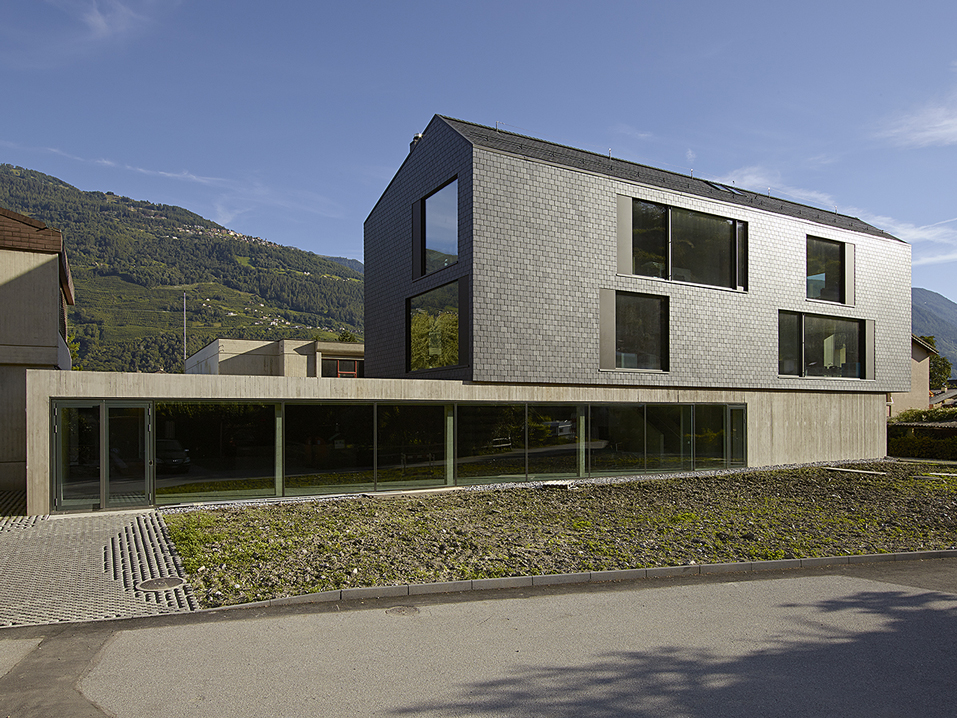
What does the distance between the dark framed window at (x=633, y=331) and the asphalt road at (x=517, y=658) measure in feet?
37.2

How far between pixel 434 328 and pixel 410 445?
4320mm

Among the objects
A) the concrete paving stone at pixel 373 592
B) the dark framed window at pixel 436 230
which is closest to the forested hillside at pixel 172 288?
the dark framed window at pixel 436 230

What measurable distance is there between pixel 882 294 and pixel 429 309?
683 inches

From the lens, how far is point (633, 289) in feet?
63.1

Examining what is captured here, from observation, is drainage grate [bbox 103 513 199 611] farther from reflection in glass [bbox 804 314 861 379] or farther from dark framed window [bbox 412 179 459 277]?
reflection in glass [bbox 804 314 861 379]

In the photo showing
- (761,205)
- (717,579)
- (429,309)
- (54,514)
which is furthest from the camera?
(761,205)

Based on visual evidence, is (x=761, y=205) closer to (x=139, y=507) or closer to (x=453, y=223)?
(x=453, y=223)

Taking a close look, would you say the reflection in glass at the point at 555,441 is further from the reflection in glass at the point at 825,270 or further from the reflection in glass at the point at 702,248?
the reflection in glass at the point at 825,270

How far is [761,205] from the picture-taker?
2403 cm

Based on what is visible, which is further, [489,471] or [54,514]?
[489,471]

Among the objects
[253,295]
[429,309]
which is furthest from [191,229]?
[429,309]

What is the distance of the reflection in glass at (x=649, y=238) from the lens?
19469mm

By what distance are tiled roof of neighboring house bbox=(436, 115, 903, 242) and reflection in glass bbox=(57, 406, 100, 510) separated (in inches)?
423

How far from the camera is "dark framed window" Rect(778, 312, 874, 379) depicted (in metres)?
22.7
